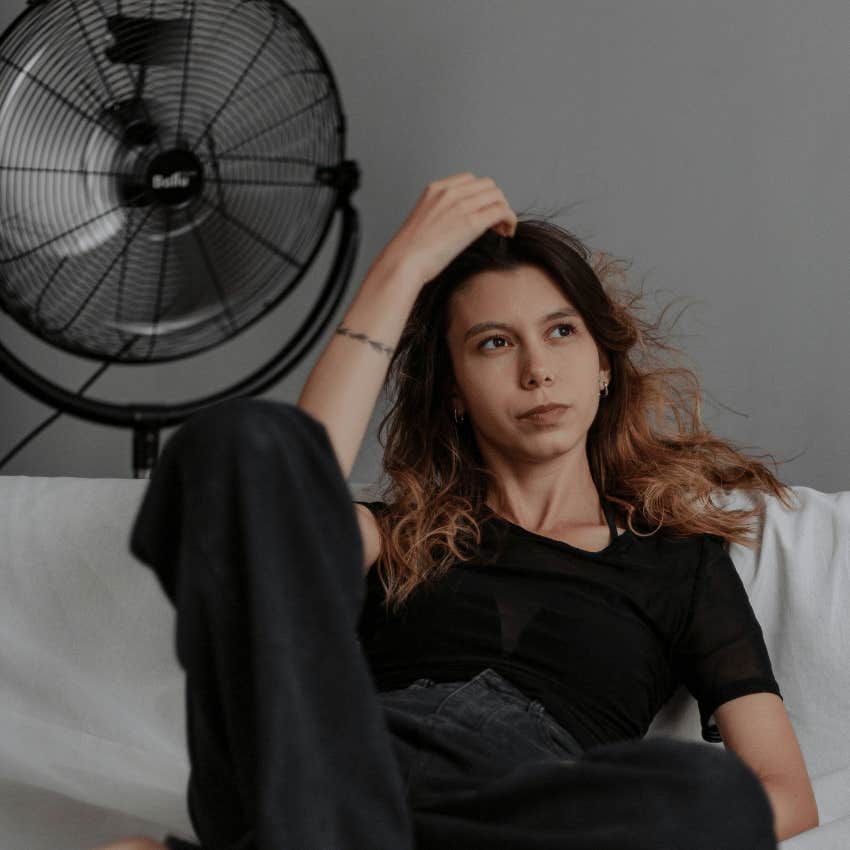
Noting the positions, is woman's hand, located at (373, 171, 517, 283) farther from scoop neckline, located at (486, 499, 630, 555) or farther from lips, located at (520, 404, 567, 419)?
scoop neckline, located at (486, 499, 630, 555)

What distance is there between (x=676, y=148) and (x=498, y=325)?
769 mm

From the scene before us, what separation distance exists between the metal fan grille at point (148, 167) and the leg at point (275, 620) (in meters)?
0.88

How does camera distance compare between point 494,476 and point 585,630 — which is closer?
point 585,630

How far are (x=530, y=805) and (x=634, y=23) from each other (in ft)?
4.78

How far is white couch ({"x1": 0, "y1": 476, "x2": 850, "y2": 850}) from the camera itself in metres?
1.38

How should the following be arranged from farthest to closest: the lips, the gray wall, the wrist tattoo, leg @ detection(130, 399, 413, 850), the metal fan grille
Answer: the gray wall, the metal fan grille, the lips, the wrist tattoo, leg @ detection(130, 399, 413, 850)

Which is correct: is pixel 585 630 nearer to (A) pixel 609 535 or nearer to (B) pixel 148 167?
(A) pixel 609 535

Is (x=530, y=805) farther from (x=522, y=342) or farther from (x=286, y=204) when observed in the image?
(x=286, y=204)

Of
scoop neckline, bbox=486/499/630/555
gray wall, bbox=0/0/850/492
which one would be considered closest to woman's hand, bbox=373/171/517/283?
scoop neckline, bbox=486/499/630/555

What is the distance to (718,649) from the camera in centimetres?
135

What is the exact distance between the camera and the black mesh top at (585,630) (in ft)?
4.33

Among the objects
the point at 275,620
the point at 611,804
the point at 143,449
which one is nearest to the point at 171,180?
the point at 143,449

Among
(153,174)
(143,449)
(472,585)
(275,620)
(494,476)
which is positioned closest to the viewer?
(275,620)

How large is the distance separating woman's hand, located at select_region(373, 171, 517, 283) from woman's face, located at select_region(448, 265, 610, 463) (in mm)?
103
